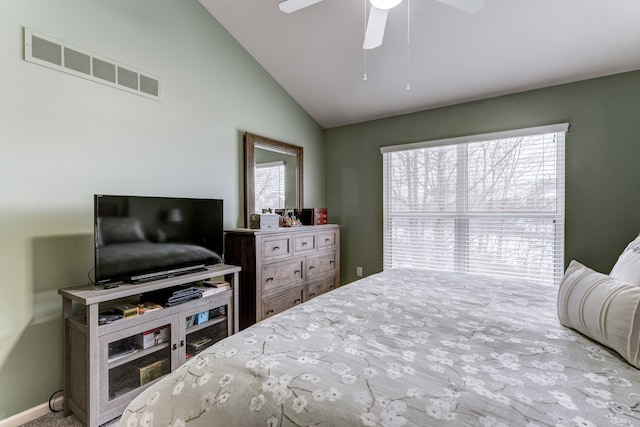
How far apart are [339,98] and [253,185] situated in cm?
159

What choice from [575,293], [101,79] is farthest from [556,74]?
[101,79]

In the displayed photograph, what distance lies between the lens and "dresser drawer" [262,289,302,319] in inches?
116

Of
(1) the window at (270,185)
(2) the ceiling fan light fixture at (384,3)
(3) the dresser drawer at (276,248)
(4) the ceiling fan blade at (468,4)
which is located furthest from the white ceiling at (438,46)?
(3) the dresser drawer at (276,248)

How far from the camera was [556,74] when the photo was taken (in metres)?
2.91

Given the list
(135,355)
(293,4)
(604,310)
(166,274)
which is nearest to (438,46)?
(293,4)

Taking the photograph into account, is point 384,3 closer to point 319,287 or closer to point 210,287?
point 210,287

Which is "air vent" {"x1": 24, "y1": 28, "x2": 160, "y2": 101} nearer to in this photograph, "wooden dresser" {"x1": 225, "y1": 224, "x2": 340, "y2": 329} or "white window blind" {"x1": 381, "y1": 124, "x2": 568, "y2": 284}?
"wooden dresser" {"x1": 225, "y1": 224, "x2": 340, "y2": 329}

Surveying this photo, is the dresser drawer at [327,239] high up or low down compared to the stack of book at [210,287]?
up

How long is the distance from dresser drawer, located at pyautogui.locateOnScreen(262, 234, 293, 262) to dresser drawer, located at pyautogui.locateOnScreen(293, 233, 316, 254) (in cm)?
9

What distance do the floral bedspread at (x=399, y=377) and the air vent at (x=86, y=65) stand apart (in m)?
2.14

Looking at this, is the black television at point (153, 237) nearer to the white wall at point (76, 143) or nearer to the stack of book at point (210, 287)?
the stack of book at point (210, 287)

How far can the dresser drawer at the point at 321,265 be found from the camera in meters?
3.54

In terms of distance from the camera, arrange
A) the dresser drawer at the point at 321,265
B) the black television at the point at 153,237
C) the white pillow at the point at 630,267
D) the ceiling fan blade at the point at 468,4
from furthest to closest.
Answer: the dresser drawer at the point at 321,265
the black television at the point at 153,237
the ceiling fan blade at the point at 468,4
the white pillow at the point at 630,267

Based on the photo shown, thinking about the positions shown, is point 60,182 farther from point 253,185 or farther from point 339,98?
point 339,98
